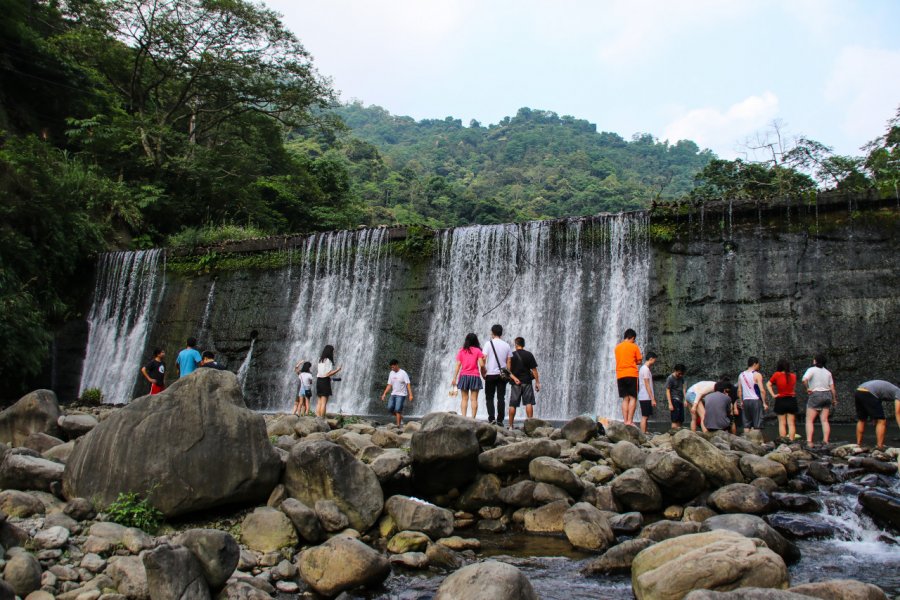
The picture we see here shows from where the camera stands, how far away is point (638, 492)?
6527mm

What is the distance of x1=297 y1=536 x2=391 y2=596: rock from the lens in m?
4.82

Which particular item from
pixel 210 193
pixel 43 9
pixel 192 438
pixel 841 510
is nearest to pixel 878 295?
pixel 841 510

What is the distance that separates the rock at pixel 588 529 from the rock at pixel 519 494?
53cm

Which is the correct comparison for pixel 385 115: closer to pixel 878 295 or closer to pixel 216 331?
pixel 216 331

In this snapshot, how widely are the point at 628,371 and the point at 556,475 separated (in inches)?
145

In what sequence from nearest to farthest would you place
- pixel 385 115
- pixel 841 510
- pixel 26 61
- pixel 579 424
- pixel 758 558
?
pixel 758 558 < pixel 841 510 < pixel 579 424 < pixel 26 61 < pixel 385 115

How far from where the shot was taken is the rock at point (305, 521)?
5656mm

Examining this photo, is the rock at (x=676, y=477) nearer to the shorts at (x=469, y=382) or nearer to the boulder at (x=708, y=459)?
the boulder at (x=708, y=459)

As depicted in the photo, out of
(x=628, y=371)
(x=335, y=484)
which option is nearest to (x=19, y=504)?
(x=335, y=484)

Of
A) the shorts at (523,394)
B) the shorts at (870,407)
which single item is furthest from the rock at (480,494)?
the shorts at (870,407)

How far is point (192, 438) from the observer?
5.80m

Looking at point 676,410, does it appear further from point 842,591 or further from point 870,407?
point 842,591

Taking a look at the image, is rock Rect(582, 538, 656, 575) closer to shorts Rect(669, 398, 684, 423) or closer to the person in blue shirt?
shorts Rect(669, 398, 684, 423)

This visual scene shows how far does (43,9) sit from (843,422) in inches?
1259
